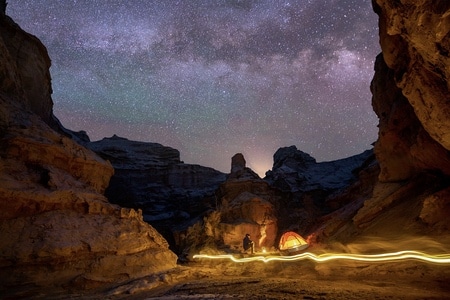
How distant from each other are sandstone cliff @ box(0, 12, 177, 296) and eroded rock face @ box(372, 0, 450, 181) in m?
11.6

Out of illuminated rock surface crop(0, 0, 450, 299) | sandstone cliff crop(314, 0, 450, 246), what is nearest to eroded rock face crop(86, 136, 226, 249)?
illuminated rock surface crop(0, 0, 450, 299)

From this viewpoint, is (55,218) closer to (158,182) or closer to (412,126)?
(412,126)

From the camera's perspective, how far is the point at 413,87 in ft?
25.9

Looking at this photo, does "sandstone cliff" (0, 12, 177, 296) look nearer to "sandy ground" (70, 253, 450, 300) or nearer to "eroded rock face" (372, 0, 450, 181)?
"sandy ground" (70, 253, 450, 300)

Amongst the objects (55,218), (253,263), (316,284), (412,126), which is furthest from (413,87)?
(55,218)

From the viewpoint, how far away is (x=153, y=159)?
48.8 m

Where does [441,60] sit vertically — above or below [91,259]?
above

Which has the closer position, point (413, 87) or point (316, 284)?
point (316, 284)

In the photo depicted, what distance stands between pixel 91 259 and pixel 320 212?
36002 mm

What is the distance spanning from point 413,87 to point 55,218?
13.5 m

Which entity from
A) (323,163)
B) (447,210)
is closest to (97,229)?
(447,210)

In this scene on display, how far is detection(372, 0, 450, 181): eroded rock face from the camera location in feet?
18.0

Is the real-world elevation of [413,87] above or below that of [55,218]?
above

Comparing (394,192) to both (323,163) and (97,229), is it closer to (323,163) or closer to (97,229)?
(97,229)
